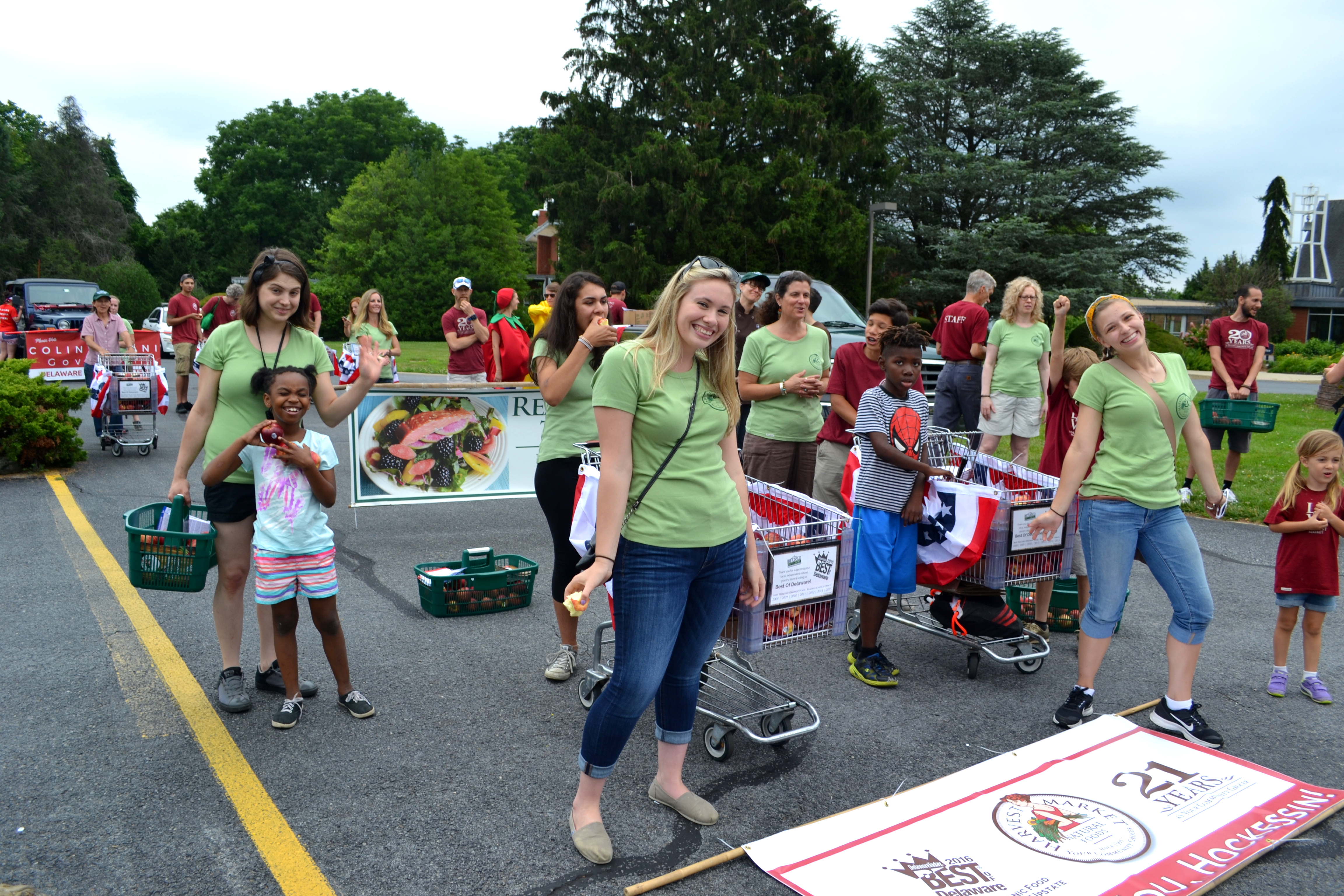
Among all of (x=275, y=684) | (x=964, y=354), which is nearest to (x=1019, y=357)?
(x=964, y=354)

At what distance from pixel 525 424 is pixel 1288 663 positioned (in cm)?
635

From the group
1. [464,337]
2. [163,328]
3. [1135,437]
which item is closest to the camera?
[1135,437]

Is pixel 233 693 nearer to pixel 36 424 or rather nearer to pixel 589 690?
pixel 589 690

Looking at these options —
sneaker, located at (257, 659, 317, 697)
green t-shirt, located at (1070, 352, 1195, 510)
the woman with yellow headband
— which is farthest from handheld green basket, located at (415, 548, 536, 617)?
green t-shirt, located at (1070, 352, 1195, 510)

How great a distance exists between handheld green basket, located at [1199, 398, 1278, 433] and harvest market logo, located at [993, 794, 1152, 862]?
625cm

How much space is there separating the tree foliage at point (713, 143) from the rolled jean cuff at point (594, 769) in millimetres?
27435

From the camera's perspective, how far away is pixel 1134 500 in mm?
4254

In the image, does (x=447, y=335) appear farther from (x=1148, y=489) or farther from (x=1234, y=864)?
(x=1234, y=864)

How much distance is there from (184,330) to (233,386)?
12.7 meters

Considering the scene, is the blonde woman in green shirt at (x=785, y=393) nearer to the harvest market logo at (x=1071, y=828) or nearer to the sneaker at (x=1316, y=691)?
the harvest market logo at (x=1071, y=828)

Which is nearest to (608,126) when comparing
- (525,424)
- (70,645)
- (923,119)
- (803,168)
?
(803,168)

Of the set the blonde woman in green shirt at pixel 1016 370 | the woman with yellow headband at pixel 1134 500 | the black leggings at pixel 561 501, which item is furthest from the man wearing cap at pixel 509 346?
the woman with yellow headband at pixel 1134 500

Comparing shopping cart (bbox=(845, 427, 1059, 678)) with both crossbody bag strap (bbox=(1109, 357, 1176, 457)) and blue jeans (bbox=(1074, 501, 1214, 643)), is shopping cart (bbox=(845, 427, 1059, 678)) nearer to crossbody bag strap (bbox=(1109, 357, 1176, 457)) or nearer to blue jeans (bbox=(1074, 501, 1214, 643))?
blue jeans (bbox=(1074, 501, 1214, 643))

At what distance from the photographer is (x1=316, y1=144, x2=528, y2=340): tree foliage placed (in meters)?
45.6
